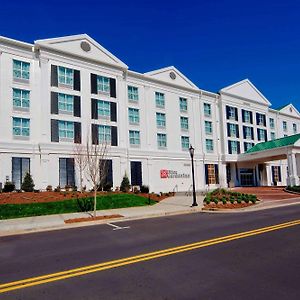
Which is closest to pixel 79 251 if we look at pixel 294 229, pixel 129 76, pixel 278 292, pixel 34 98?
pixel 278 292

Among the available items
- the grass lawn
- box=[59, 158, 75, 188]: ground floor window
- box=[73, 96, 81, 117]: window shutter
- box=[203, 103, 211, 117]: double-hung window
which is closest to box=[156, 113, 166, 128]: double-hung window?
box=[203, 103, 211, 117]: double-hung window

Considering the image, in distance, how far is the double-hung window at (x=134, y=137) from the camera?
35.2 meters

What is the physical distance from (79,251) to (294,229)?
7746 millimetres

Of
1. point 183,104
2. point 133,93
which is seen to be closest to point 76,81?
point 133,93

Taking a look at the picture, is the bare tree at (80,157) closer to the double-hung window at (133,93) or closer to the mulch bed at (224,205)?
the double-hung window at (133,93)

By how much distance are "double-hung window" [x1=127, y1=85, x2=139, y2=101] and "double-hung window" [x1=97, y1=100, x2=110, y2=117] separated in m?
3.95

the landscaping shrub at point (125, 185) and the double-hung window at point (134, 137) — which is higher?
the double-hung window at point (134, 137)

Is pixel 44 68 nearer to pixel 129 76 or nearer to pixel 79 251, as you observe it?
pixel 129 76

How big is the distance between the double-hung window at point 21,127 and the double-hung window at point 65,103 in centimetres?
362

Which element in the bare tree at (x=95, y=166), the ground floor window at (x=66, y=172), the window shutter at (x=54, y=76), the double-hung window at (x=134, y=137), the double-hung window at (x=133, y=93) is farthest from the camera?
the double-hung window at (x=133, y=93)

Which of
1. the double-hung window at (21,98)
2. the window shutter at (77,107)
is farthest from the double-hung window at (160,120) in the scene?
the double-hung window at (21,98)

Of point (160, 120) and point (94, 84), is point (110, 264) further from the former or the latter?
point (160, 120)

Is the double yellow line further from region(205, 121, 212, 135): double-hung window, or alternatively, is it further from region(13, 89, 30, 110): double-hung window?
region(205, 121, 212, 135): double-hung window

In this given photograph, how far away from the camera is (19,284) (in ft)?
18.7
